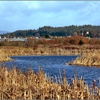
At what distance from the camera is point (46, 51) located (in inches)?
1860

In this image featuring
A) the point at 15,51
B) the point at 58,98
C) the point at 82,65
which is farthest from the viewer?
the point at 15,51

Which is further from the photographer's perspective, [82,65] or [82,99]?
[82,65]

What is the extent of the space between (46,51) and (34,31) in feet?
331

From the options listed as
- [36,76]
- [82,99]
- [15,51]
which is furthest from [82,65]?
[15,51]

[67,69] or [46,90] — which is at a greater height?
[46,90]

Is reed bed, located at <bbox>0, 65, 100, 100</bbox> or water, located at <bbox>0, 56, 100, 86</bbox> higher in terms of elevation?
reed bed, located at <bbox>0, 65, 100, 100</bbox>

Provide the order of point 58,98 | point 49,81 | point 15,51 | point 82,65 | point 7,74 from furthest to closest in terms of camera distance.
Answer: point 15,51 → point 82,65 → point 7,74 → point 49,81 → point 58,98

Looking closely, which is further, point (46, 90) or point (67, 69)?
point (67, 69)

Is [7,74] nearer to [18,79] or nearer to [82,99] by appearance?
[18,79]

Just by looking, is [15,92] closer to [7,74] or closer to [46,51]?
[7,74]

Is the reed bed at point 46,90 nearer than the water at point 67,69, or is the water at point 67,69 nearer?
the reed bed at point 46,90

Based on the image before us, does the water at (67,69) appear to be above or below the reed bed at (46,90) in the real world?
below

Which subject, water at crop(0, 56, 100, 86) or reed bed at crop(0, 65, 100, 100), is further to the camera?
water at crop(0, 56, 100, 86)

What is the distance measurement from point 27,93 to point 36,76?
1698 mm
